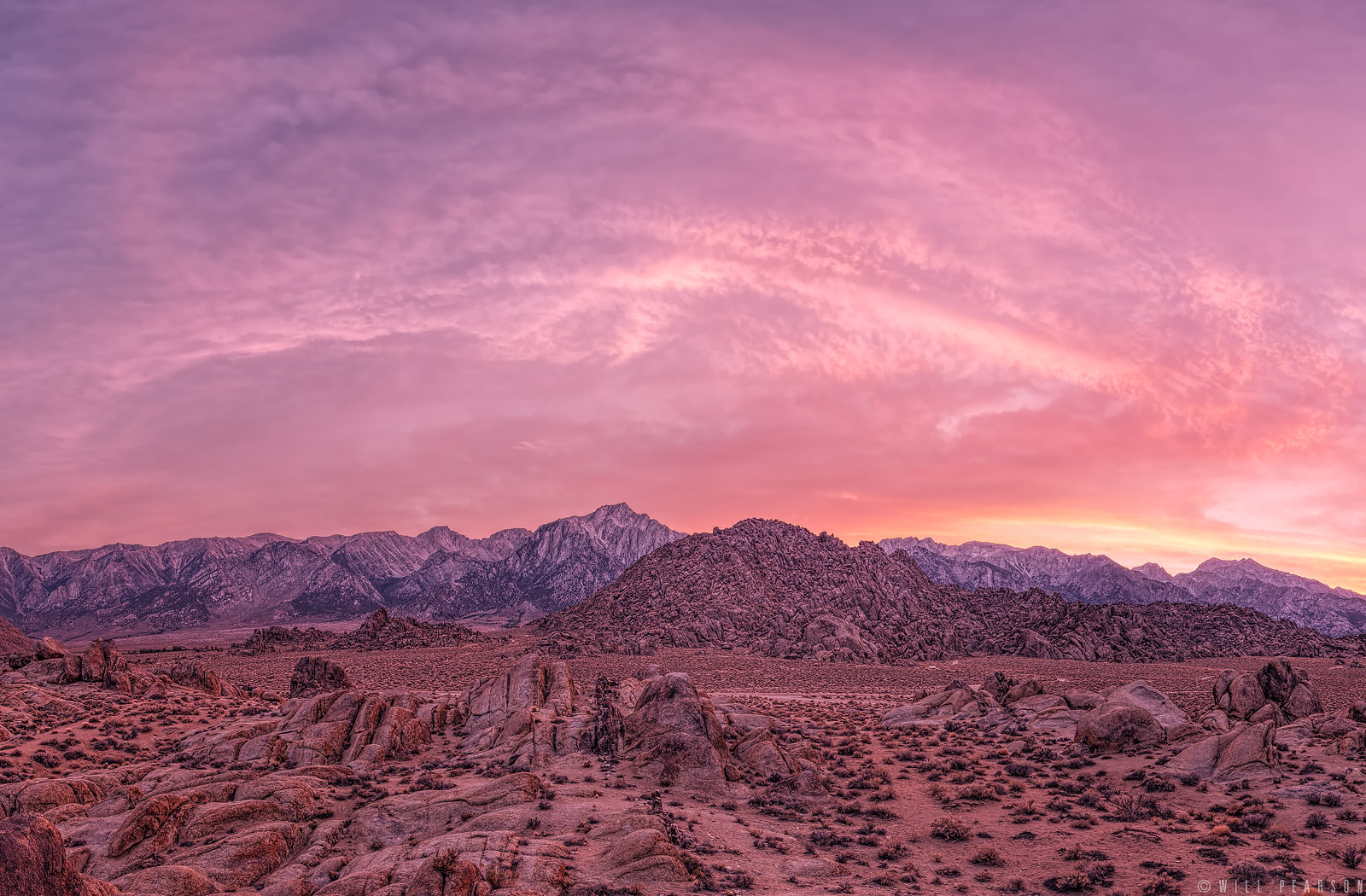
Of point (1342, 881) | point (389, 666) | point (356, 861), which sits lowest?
point (389, 666)

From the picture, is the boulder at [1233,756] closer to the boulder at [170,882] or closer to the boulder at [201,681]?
the boulder at [170,882]

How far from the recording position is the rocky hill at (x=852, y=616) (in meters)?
107

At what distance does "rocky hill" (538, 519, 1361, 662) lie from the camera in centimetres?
10712

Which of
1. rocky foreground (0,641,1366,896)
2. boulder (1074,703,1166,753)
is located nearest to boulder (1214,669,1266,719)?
rocky foreground (0,641,1366,896)

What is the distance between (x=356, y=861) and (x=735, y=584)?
116 meters

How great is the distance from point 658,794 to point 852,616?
3928 inches

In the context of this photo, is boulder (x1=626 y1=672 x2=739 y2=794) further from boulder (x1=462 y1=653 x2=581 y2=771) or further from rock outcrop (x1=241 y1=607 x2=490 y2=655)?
rock outcrop (x1=241 y1=607 x2=490 y2=655)

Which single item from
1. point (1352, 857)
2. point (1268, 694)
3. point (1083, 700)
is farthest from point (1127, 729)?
point (1268, 694)

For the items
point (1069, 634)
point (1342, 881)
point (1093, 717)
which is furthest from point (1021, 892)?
point (1069, 634)

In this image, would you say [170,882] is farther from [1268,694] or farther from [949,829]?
[1268,694]

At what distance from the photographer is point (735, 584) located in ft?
443

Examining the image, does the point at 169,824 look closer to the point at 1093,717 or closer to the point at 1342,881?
the point at 1342,881

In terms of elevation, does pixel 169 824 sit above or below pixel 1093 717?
below

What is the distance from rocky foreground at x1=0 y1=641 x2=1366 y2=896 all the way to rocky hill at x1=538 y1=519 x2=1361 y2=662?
2477 inches
